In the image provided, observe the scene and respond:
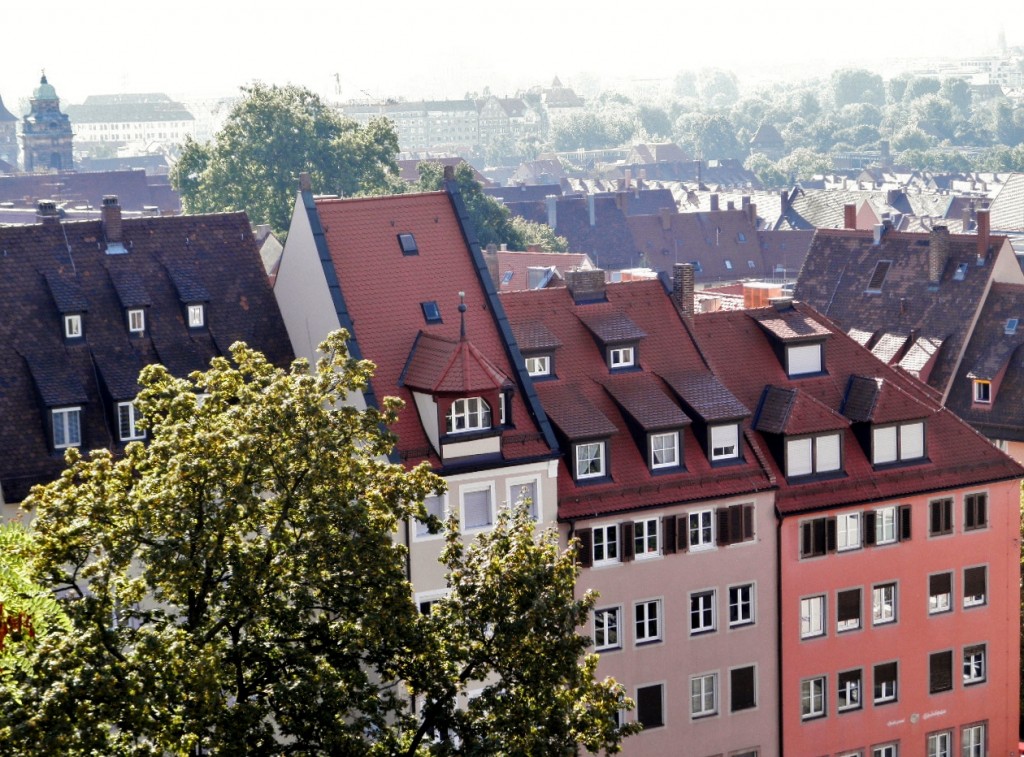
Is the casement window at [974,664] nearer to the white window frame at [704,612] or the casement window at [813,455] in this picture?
the casement window at [813,455]

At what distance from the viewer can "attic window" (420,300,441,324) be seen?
163 feet

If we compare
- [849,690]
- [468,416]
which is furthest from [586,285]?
[849,690]

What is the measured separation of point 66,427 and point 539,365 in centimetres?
1209

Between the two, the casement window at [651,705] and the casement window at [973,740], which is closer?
the casement window at [651,705]

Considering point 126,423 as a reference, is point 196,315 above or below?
above

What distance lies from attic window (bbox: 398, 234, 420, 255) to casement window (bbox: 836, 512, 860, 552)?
42.5ft

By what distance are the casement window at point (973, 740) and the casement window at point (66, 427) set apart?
2533 cm

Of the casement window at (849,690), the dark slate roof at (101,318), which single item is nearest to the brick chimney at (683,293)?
the casement window at (849,690)

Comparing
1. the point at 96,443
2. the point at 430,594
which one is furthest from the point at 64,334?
the point at 430,594

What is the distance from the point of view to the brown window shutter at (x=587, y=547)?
4872cm

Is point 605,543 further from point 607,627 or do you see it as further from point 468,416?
point 468,416

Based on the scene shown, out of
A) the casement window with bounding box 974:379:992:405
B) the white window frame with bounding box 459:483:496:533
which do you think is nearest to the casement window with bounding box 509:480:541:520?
the white window frame with bounding box 459:483:496:533

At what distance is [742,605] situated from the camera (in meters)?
51.2

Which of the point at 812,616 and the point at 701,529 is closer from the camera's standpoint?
the point at 701,529
